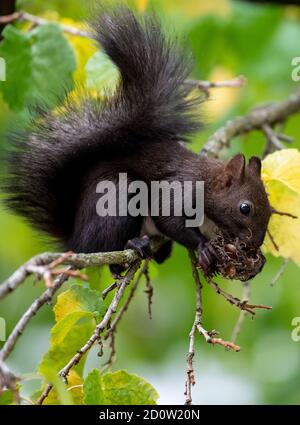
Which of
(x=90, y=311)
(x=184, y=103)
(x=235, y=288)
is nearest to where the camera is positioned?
(x=90, y=311)

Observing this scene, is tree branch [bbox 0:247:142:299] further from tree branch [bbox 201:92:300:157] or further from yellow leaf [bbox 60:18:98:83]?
yellow leaf [bbox 60:18:98:83]

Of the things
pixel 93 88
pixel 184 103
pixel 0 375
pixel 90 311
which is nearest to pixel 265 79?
pixel 184 103

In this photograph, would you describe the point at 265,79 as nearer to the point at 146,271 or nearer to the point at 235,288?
the point at 235,288

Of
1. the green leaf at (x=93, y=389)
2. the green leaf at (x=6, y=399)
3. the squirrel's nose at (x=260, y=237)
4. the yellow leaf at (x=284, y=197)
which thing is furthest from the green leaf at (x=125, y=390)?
the squirrel's nose at (x=260, y=237)

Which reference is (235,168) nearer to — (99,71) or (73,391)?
(99,71)

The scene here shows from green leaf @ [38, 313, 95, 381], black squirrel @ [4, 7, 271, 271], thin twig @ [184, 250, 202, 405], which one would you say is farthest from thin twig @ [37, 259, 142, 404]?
black squirrel @ [4, 7, 271, 271]
